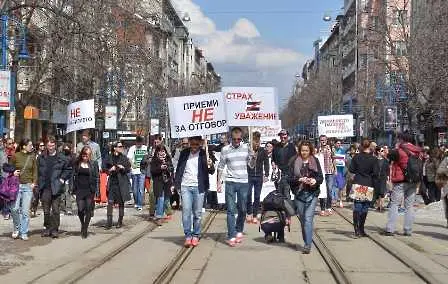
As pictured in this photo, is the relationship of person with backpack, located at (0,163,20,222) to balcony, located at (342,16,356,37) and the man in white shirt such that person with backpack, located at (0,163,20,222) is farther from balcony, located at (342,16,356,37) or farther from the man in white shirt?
balcony, located at (342,16,356,37)

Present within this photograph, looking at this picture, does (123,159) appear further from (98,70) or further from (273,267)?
(98,70)

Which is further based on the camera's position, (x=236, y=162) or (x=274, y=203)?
(x=274, y=203)

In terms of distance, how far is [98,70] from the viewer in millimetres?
29656

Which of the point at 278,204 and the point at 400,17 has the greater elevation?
the point at 400,17

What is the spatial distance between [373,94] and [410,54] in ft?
38.7

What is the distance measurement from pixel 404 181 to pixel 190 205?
4.53 m

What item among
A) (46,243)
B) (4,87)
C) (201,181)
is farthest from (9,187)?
(4,87)

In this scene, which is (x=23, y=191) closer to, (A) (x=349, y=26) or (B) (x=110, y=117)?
(B) (x=110, y=117)

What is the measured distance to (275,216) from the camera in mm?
12938

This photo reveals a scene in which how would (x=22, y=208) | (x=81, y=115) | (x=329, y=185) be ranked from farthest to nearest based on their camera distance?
(x=81, y=115) → (x=329, y=185) → (x=22, y=208)

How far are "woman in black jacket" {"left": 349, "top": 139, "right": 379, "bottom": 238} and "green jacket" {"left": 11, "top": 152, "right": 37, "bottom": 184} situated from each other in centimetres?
586

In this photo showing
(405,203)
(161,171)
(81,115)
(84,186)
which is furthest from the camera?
(81,115)

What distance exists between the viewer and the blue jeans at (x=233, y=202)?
12.6 m

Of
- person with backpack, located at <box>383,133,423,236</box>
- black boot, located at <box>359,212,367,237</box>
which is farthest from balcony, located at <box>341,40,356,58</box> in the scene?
black boot, located at <box>359,212,367,237</box>
